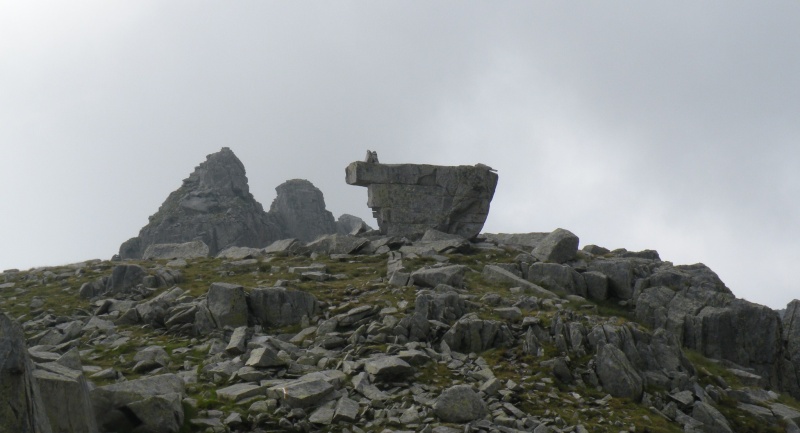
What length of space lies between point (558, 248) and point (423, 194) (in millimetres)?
8468

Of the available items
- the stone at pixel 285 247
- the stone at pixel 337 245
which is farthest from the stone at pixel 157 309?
the stone at pixel 337 245

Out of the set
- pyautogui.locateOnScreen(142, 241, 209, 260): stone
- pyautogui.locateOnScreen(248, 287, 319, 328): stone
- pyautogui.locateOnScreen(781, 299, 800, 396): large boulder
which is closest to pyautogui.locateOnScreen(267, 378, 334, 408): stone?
pyautogui.locateOnScreen(248, 287, 319, 328): stone

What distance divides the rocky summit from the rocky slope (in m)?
34.8

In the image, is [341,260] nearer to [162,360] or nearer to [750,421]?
[162,360]

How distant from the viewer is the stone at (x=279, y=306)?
61.5ft

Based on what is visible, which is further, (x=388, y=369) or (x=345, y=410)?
(x=388, y=369)

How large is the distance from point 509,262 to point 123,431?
1972 cm

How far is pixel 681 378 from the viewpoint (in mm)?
16156

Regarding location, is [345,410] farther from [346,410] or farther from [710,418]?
[710,418]

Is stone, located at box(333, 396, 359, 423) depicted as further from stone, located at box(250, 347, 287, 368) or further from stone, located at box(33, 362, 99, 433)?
stone, located at box(33, 362, 99, 433)

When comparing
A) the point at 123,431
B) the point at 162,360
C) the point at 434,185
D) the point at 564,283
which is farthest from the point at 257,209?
the point at 123,431

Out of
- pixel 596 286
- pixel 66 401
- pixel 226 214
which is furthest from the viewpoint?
pixel 226 214

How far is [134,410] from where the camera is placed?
35.8 ft

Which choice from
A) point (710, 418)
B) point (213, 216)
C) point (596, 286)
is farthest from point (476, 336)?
point (213, 216)
